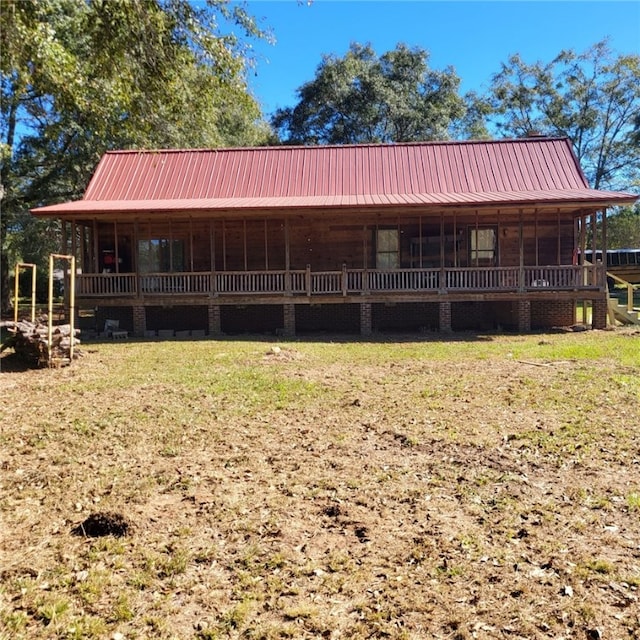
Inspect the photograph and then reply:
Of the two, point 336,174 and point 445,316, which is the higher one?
point 336,174

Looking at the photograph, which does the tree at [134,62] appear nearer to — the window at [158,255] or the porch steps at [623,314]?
the window at [158,255]

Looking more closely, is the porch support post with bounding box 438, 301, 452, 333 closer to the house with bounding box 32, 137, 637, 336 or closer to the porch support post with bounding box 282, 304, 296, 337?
the house with bounding box 32, 137, 637, 336

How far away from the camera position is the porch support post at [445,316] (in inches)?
647

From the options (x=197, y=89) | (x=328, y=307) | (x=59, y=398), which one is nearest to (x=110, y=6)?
(x=197, y=89)

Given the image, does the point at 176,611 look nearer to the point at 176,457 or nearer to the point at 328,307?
the point at 176,457

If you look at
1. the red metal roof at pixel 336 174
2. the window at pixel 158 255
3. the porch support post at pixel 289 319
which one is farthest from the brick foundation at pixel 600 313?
the window at pixel 158 255

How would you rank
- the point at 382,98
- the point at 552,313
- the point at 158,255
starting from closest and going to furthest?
the point at 552,313 → the point at 158,255 → the point at 382,98

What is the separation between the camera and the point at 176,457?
5680 mm

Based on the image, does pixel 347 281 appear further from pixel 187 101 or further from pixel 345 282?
pixel 187 101

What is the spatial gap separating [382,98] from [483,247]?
20.4m

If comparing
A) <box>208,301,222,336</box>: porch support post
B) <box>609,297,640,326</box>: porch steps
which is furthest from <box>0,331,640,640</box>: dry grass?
<box>609,297,640,326</box>: porch steps

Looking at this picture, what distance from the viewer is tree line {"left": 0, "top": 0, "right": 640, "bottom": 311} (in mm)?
7316

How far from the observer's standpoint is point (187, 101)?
29.5 ft

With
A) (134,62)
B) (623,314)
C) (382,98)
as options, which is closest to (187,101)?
(134,62)
